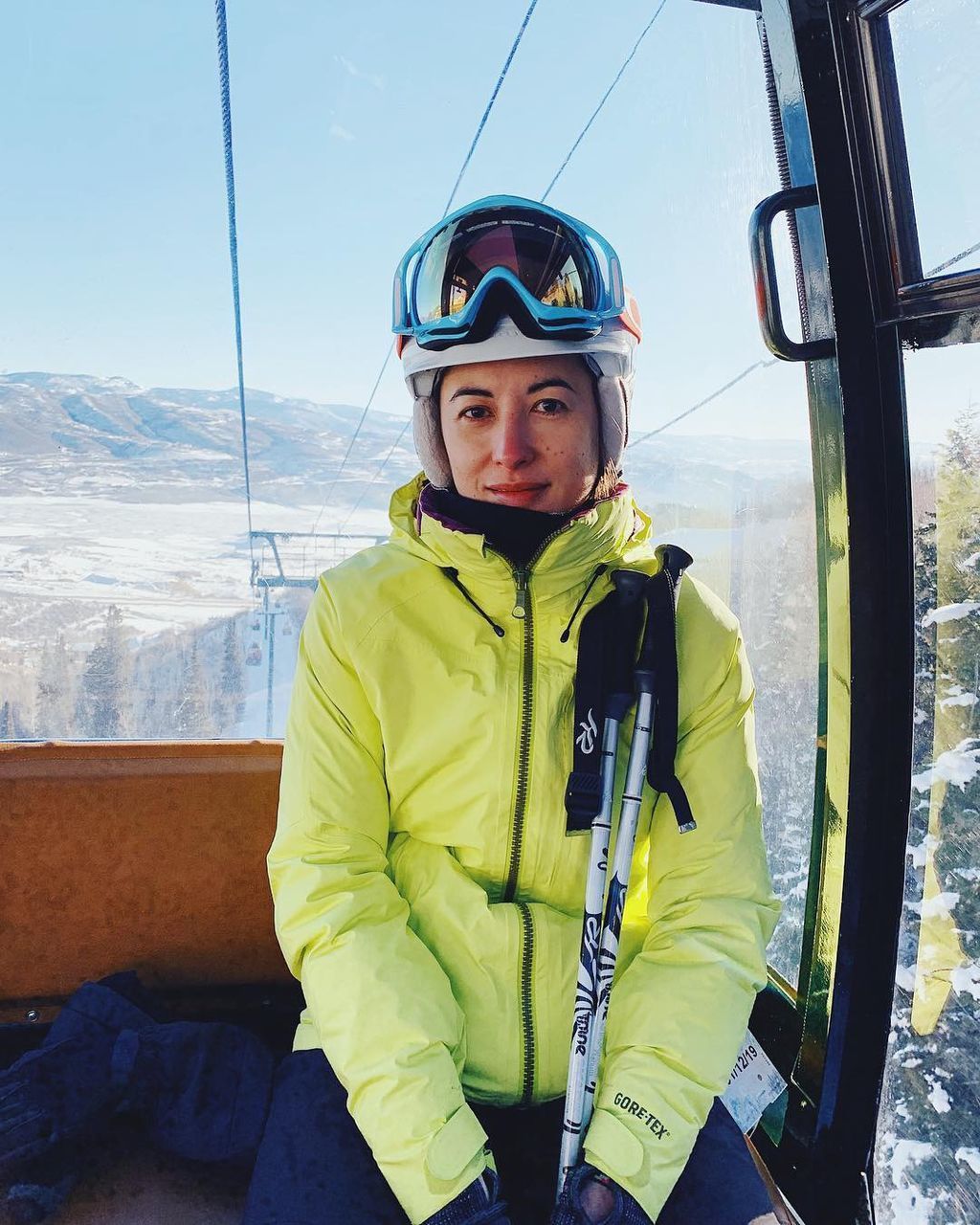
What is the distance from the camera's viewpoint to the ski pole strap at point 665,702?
1457 mm

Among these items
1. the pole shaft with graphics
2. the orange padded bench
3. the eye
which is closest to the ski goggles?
the eye

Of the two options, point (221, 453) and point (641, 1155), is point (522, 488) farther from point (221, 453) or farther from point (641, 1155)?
point (221, 453)

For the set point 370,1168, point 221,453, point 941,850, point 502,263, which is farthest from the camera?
point 221,453

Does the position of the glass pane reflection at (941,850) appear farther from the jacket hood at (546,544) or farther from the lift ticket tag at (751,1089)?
the jacket hood at (546,544)

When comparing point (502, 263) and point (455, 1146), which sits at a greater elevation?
point (502, 263)

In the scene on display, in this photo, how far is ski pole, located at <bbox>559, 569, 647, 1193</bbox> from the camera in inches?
53.4

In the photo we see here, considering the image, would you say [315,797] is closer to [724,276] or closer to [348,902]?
[348,902]

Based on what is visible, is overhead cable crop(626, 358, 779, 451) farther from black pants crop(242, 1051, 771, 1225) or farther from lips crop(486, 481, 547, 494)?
black pants crop(242, 1051, 771, 1225)

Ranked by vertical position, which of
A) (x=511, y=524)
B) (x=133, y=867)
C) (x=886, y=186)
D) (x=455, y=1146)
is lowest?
(x=455, y=1146)

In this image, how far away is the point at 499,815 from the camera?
58.0 inches

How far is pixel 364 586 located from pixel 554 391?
0.52 metres

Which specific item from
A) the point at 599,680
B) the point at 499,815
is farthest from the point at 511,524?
the point at 499,815

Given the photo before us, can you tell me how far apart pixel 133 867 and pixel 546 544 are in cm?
146

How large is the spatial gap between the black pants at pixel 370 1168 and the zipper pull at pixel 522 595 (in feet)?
2.90
